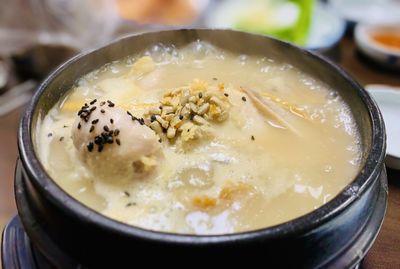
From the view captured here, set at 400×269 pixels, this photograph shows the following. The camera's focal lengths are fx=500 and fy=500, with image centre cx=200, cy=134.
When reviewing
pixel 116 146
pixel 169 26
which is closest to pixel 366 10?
pixel 169 26

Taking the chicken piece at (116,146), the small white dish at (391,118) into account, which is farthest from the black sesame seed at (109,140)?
the small white dish at (391,118)

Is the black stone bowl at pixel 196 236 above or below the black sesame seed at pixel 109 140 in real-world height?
below

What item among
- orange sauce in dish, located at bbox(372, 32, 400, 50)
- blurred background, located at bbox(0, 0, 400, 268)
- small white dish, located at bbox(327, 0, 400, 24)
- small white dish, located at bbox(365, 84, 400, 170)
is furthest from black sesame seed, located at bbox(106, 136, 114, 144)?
small white dish, located at bbox(327, 0, 400, 24)

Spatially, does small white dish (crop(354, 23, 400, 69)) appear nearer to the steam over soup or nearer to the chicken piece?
the steam over soup

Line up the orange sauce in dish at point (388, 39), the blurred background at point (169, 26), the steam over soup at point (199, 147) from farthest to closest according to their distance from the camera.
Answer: the orange sauce in dish at point (388, 39), the blurred background at point (169, 26), the steam over soup at point (199, 147)

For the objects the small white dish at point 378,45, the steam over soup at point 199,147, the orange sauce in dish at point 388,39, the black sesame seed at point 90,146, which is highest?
the black sesame seed at point 90,146

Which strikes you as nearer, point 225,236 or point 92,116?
point 225,236

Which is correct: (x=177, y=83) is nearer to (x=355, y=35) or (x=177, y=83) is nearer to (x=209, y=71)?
(x=209, y=71)

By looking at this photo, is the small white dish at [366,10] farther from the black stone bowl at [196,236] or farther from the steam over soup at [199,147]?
the black stone bowl at [196,236]

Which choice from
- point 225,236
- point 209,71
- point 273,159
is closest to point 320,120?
point 273,159
